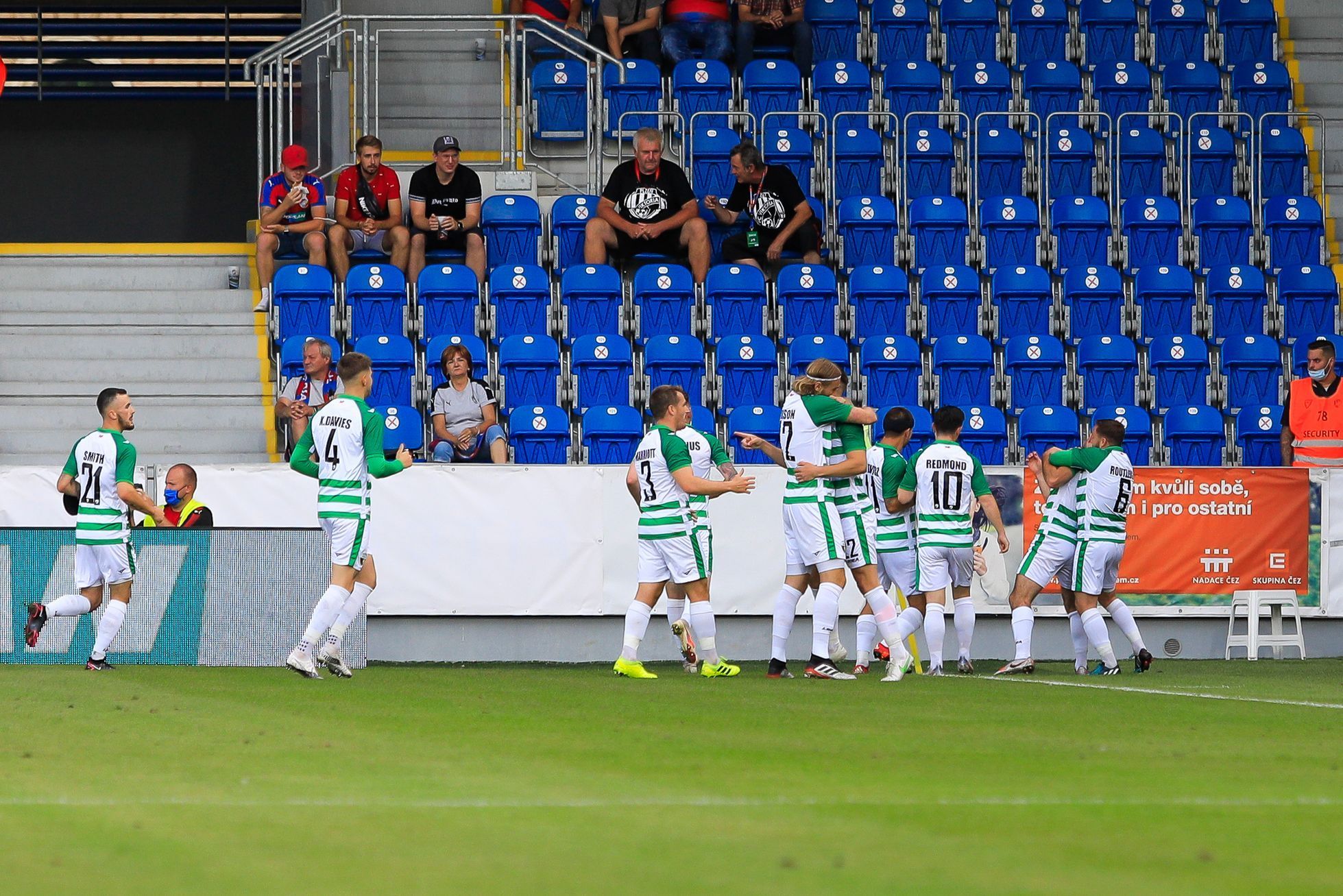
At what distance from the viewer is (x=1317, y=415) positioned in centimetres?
1591

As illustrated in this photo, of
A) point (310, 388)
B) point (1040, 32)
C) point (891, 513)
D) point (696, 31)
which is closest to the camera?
point (891, 513)

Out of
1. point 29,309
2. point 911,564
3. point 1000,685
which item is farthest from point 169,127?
point 1000,685

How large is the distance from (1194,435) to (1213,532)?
1.62m

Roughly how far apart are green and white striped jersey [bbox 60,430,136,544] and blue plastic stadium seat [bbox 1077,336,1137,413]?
929cm

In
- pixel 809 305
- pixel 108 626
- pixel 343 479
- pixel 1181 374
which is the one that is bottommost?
pixel 108 626

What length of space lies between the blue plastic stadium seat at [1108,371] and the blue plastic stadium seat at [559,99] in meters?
5.88

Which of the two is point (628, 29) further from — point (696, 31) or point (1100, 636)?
point (1100, 636)

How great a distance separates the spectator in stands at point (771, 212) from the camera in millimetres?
17703

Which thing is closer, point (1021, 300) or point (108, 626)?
point (108, 626)

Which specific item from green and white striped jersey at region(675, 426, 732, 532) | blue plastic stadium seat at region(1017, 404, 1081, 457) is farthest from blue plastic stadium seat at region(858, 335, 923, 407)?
green and white striped jersey at region(675, 426, 732, 532)

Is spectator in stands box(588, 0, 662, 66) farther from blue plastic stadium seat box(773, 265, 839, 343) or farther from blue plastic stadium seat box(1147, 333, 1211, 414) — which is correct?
blue plastic stadium seat box(1147, 333, 1211, 414)

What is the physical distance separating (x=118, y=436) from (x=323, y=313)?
4.95 meters

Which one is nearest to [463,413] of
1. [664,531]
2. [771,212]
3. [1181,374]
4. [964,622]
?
[771,212]

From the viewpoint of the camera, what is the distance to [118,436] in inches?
476
